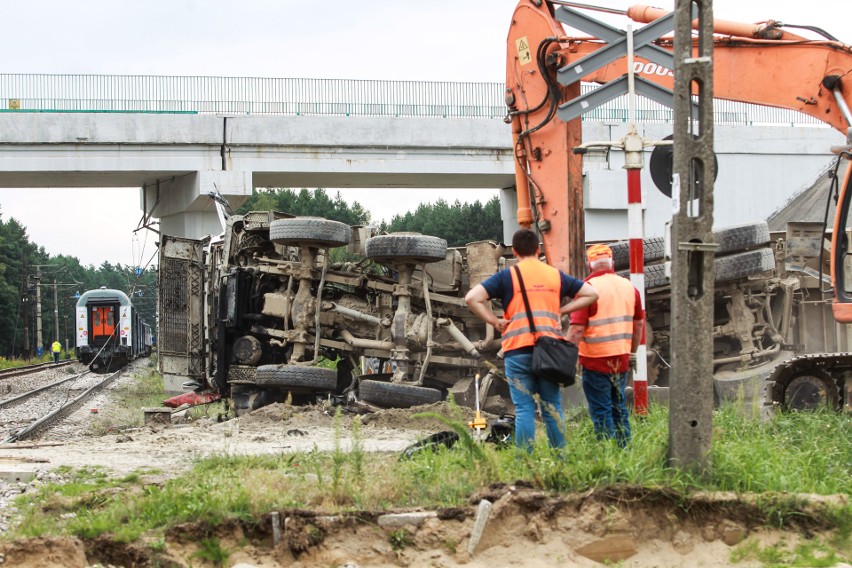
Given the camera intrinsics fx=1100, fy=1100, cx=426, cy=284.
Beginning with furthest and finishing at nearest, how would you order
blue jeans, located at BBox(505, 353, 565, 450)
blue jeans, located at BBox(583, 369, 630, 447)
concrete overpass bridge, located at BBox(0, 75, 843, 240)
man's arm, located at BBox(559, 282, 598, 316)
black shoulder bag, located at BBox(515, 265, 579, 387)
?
concrete overpass bridge, located at BBox(0, 75, 843, 240)
blue jeans, located at BBox(583, 369, 630, 447)
man's arm, located at BBox(559, 282, 598, 316)
blue jeans, located at BBox(505, 353, 565, 450)
black shoulder bag, located at BBox(515, 265, 579, 387)

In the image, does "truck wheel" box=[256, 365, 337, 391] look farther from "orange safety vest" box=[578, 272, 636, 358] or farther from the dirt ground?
the dirt ground

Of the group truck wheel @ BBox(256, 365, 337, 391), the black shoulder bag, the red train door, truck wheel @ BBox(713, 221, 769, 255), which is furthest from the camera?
the red train door

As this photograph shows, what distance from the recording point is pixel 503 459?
7.12 metres

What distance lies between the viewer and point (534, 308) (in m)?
7.55

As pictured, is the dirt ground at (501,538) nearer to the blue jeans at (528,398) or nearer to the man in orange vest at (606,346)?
the blue jeans at (528,398)

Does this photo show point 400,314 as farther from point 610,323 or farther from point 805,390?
point 610,323

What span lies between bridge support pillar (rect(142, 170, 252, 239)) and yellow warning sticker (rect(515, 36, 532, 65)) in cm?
1708

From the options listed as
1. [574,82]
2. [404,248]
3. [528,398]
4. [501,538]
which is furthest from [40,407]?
[501,538]

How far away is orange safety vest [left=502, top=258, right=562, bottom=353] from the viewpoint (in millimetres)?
7531

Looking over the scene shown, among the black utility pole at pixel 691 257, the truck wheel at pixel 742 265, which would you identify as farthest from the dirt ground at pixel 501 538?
the truck wheel at pixel 742 265

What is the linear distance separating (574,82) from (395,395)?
443 centimetres

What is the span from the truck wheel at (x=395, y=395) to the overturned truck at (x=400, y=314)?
0.01 meters

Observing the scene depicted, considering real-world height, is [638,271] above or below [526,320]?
above

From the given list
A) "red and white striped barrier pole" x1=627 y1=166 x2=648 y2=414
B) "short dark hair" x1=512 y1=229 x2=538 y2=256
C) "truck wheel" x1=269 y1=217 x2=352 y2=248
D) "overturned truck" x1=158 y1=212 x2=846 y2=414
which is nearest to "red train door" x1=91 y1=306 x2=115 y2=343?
"overturned truck" x1=158 y1=212 x2=846 y2=414
